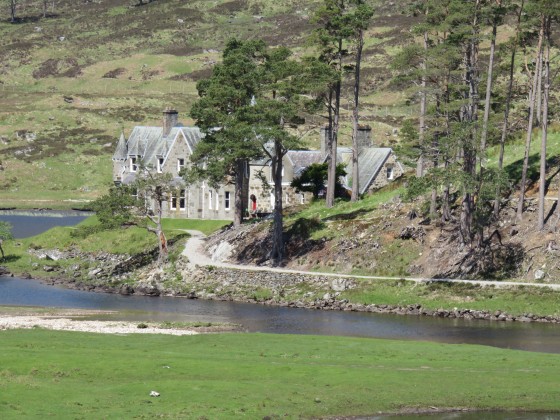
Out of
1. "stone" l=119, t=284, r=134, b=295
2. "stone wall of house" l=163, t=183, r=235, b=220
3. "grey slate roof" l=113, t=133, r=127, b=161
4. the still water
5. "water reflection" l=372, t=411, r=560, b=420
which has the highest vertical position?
"grey slate roof" l=113, t=133, r=127, b=161

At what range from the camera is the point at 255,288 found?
78562 mm

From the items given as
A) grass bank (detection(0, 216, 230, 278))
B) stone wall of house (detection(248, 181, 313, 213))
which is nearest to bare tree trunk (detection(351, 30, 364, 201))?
stone wall of house (detection(248, 181, 313, 213))

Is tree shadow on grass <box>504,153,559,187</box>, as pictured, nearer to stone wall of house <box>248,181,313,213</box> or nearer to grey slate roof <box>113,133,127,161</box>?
stone wall of house <box>248,181,313,213</box>

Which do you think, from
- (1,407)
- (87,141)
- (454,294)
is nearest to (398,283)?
(454,294)

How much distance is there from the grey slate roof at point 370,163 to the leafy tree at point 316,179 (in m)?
2.36

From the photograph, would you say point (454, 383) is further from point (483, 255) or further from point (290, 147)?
point (290, 147)

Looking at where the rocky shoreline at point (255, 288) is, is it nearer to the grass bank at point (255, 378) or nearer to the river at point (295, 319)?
the river at point (295, 319)

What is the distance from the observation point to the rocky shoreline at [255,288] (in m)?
68.7

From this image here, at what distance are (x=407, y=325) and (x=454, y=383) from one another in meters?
22.4

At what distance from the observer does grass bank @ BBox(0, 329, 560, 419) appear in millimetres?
36969

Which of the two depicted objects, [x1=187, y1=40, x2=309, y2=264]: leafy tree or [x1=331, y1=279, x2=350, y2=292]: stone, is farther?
[x1=187, y1=40, x2=309, y2=264]: leafy tree

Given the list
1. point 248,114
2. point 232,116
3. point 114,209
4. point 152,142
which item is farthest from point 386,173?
point 152,142

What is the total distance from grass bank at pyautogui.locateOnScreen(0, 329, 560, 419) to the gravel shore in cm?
549

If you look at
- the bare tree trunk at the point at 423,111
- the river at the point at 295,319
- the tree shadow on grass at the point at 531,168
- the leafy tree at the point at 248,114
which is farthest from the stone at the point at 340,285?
the tree shadow on grass at the point at 531,168
